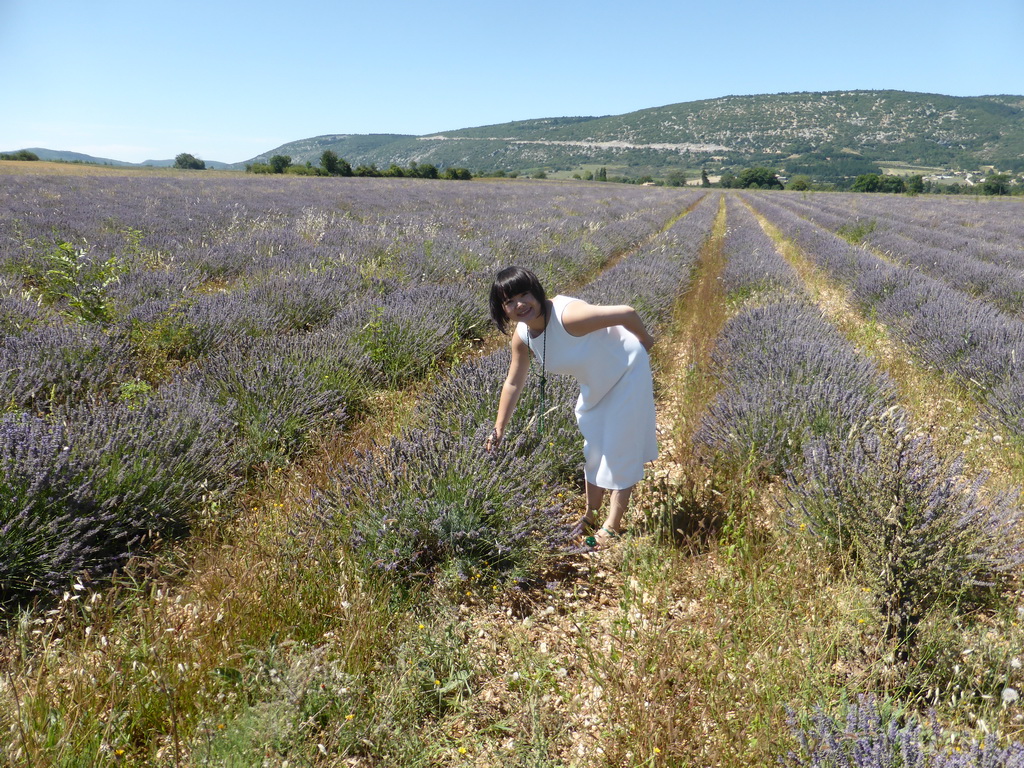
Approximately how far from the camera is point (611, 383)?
2363 millimetres

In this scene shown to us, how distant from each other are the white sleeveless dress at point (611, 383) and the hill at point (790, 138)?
14317 centimetres

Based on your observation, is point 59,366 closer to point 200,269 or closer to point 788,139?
point 200,269

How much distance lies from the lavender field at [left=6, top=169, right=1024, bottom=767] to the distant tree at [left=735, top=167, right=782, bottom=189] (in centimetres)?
8127

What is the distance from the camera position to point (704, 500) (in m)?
2.83

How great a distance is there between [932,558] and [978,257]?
1172 centimetres

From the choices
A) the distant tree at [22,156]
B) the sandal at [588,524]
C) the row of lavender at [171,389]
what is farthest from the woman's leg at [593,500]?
the distant tree at [22,156]

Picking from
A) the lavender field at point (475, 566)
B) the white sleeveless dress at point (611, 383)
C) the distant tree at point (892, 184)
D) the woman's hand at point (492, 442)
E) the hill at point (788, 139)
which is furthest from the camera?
the hill at point (788, 139)

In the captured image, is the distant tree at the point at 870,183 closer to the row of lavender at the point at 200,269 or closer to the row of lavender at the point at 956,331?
the row of lavender at the point at 200,269

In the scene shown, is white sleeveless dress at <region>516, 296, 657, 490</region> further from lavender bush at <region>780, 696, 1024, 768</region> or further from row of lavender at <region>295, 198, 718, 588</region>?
lavender bush at <region>780, 696, 1024, 768</region>

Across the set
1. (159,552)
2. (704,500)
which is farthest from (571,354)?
(159,552)

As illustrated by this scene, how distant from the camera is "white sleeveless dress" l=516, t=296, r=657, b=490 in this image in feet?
7.54

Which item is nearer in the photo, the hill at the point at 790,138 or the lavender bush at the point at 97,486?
the lavender bush at the point at 97,486

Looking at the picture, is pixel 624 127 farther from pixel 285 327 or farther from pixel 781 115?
pixel 285 327

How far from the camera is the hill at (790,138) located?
459 feet
